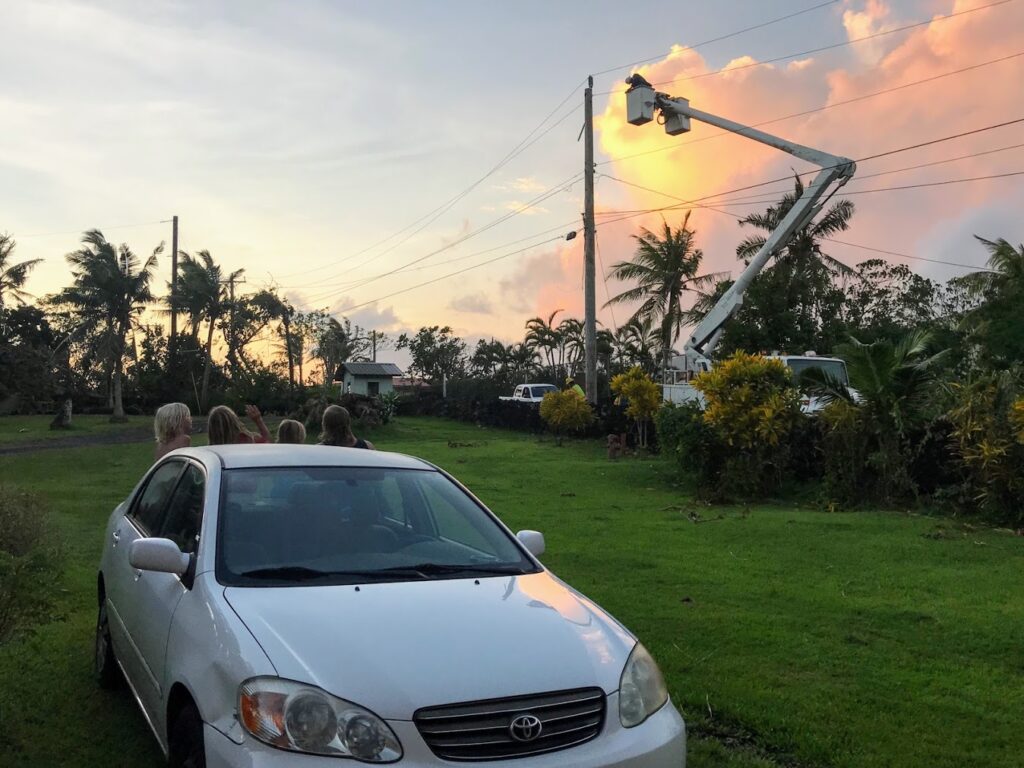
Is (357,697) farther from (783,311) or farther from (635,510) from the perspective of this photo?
(783,311)

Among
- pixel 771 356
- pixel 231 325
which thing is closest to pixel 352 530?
pixel 771 356

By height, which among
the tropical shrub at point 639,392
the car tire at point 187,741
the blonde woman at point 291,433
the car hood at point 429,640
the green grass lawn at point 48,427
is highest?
the tropical shrub at point 639,392

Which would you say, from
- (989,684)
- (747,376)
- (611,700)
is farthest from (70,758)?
(747,376)

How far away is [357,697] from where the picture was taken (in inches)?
107

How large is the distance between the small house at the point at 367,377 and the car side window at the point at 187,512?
48.0 m

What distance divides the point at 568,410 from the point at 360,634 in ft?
69.8

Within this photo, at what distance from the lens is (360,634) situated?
3.01 meters

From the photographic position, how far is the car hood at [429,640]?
2781 millimetres

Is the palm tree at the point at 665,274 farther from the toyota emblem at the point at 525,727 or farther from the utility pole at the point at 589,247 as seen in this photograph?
the toyota emblem at the point at 525,727

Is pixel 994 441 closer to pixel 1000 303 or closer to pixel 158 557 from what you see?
pixel 158 557

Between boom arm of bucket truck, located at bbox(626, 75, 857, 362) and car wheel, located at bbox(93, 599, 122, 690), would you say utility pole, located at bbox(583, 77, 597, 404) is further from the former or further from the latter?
car wheel, located at bbox(93, 599, 122, 690)

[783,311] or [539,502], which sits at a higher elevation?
[783,311]

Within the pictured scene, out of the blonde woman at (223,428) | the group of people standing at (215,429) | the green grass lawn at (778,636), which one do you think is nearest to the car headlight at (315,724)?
the green grass lawn at (778,636)

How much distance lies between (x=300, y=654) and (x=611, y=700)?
3.55 ft
